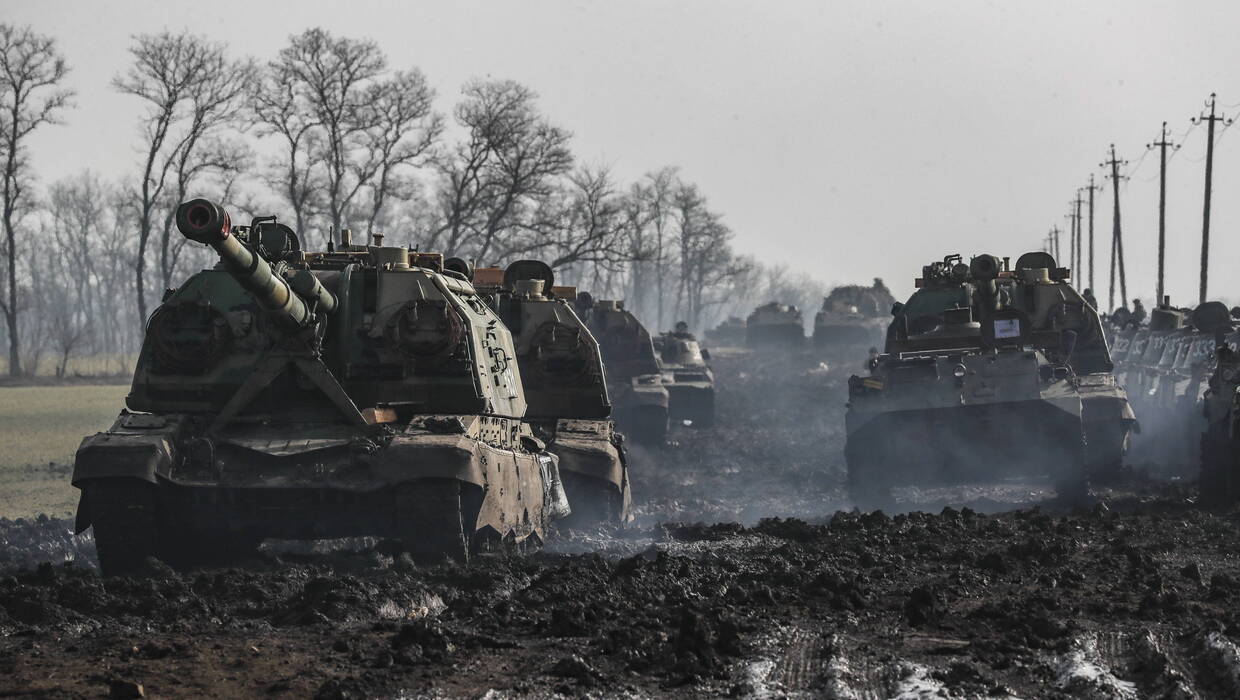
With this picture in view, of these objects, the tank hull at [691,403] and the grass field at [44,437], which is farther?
the tank hull at [691,403]

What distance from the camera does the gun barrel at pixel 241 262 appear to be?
34.7 ft

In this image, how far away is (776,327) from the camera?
5997cm

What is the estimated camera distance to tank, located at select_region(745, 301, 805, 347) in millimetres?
59844

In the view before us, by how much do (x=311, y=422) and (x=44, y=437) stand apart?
16.9 meters

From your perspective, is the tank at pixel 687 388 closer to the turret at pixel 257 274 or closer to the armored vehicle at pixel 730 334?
the turret at pixel 257 274

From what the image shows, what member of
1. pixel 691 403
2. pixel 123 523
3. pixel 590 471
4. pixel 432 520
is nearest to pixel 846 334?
pixel 691 403

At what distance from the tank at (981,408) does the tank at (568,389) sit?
344 cm

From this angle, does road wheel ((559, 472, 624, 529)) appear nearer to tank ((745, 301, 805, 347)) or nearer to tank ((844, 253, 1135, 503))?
tank ((844, 253, 1135, 503))

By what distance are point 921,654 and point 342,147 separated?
3191cm

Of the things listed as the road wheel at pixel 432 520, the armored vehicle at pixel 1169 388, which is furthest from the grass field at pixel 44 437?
the armored vehicle at pixel 1169 388

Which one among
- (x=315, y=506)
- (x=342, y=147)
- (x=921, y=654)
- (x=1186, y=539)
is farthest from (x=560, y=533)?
(x=342, y=147)

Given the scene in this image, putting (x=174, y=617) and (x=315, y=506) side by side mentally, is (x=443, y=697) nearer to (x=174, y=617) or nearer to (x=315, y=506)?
(x=174, y=617)

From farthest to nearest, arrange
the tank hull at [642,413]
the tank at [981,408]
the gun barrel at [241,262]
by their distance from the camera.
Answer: the tank hull at [642,413]
the tank at [981,408]
the gun barrel at [241,262]

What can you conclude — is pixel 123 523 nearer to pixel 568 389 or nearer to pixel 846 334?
pixel 568 389
